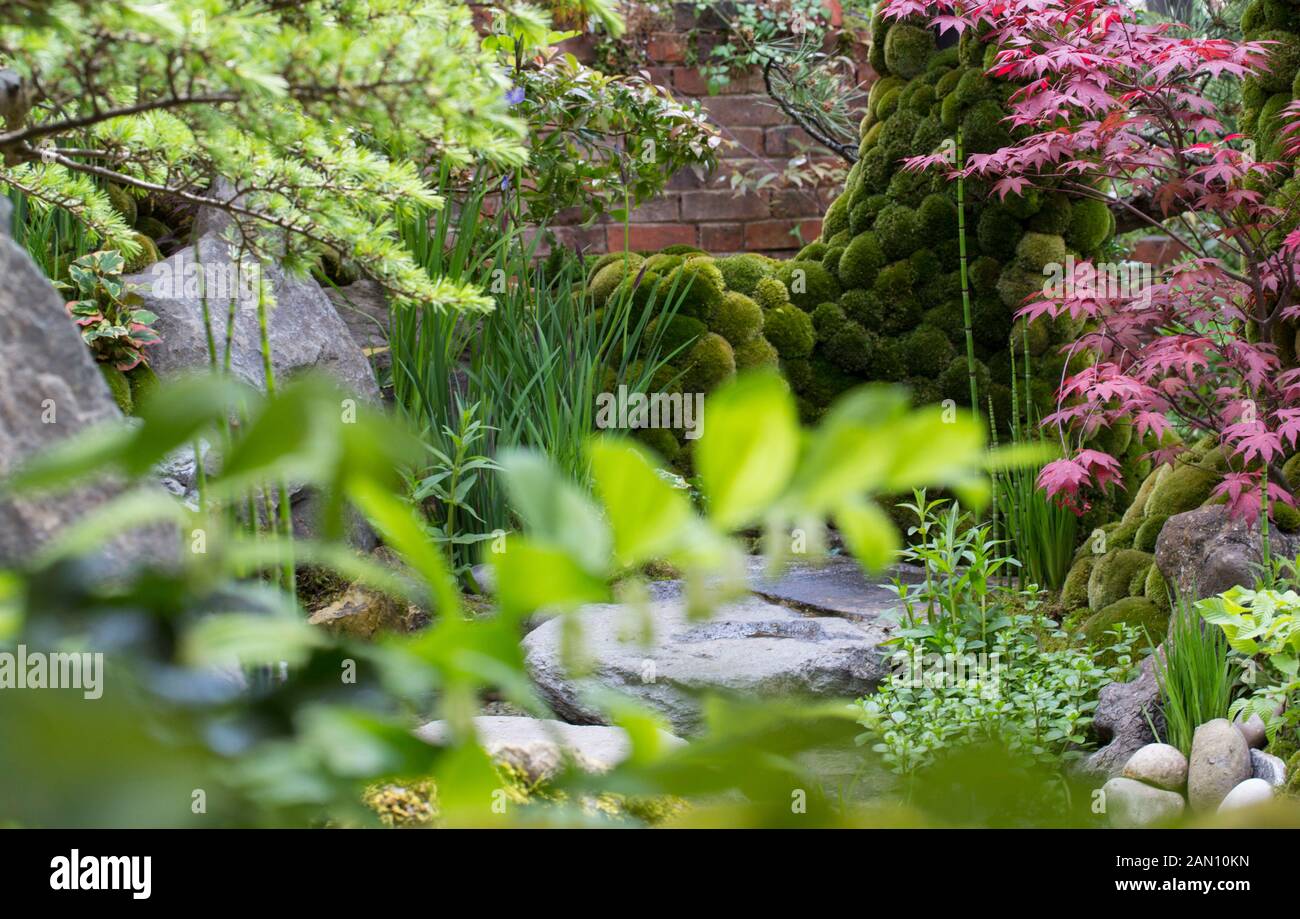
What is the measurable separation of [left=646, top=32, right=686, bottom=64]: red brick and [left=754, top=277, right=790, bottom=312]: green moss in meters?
1.58

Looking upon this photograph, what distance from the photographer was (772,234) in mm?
4957

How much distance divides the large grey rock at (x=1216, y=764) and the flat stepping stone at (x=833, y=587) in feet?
3.13

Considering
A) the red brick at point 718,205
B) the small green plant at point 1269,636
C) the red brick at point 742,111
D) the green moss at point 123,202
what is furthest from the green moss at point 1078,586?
the green moss at point 123,202

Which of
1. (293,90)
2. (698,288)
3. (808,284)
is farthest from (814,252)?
(293,90)

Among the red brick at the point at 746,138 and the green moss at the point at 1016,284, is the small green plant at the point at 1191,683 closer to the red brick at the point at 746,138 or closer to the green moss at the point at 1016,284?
the green moss at the point at 1016,284

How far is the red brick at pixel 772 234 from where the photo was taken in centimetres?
494

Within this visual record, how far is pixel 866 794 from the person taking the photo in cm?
200

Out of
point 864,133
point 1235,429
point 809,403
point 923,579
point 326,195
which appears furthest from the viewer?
point 864,133

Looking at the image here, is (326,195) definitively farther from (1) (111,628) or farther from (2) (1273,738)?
(2) (1273,738)

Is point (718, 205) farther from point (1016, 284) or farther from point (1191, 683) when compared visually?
point (1191, 683)

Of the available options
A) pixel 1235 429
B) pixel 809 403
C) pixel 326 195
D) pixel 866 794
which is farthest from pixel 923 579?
pixel 326 195

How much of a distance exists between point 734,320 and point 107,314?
197cm

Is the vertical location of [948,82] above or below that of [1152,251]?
above
